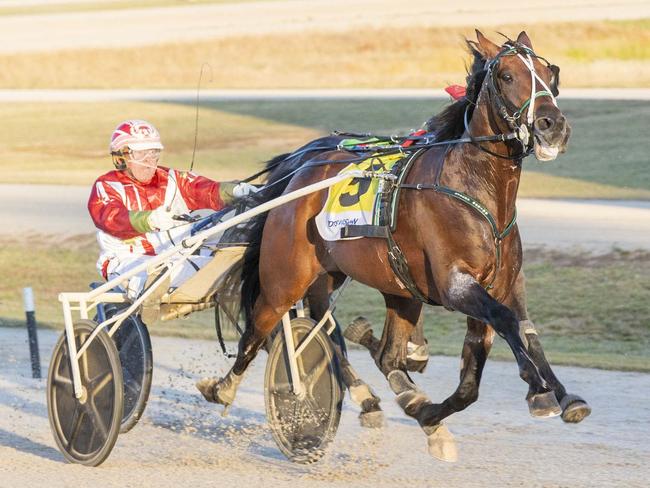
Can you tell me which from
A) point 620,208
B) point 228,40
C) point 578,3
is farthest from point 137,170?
point 578,3

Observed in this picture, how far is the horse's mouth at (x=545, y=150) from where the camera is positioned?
4.72m

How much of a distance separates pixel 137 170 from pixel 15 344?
3.57 m

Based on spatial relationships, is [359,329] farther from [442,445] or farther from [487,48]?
[487,48]

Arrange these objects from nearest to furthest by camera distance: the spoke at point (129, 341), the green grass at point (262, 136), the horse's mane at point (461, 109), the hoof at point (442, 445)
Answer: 1. the horse's mane at point (461, 109)
2. the hoof at point (442, 445)
3. the spoke at point (129, 341)
4. the green grass at point (262, 136)

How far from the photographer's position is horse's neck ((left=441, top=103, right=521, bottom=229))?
5207 millimetres

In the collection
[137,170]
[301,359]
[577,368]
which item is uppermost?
[137,170]

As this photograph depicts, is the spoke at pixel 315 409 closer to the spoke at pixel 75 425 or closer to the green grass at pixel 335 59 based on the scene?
the spoke at pixel 75 425

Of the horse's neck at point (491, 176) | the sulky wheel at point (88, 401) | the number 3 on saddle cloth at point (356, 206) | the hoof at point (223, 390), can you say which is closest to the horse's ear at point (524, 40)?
the horse's neck at point (491, 176)

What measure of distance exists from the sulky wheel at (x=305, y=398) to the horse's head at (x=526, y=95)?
1.71 meters

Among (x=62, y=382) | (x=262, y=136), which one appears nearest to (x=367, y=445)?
(x=62, y=382)

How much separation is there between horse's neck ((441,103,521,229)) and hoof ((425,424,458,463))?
946 mm

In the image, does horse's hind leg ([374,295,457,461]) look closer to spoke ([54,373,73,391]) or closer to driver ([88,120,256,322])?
driver ([88,120,256,322])

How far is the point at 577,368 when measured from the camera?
27.3 ft

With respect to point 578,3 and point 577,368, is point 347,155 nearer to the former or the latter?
point 577,368
